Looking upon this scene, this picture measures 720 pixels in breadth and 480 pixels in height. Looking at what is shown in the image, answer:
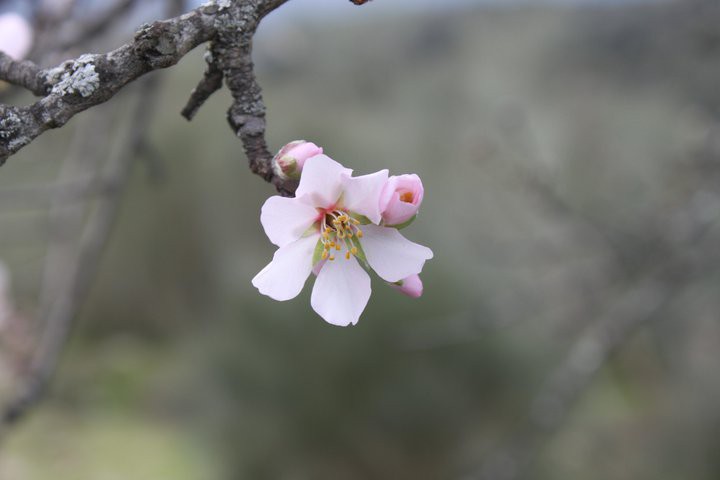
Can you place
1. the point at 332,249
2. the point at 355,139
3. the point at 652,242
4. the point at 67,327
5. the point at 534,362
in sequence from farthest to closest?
the point at 355,139 → the point at 534,362 → the point at 652,242 → the point at 67,327 → the point at 332,249

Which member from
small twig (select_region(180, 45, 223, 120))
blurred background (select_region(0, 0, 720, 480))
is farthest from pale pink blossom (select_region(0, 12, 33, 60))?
small twig (select_region(180, 45, 223, 120))

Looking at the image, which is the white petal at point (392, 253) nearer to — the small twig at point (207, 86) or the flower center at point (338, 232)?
the flower center at point (338, 232)

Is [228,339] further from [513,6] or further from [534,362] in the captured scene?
[513,6]

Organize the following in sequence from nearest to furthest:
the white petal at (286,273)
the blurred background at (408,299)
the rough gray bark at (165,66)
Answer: the rough gray bark at (165,66) → the white petal at (286,273) → the blurred background at (408,299)

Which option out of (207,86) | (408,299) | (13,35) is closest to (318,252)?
(207,86)

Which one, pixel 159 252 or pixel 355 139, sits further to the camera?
pixel 159 252

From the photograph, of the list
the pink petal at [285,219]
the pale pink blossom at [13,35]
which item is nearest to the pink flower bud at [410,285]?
the pink petal at [285,219]

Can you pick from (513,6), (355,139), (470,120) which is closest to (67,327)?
(355,139)
